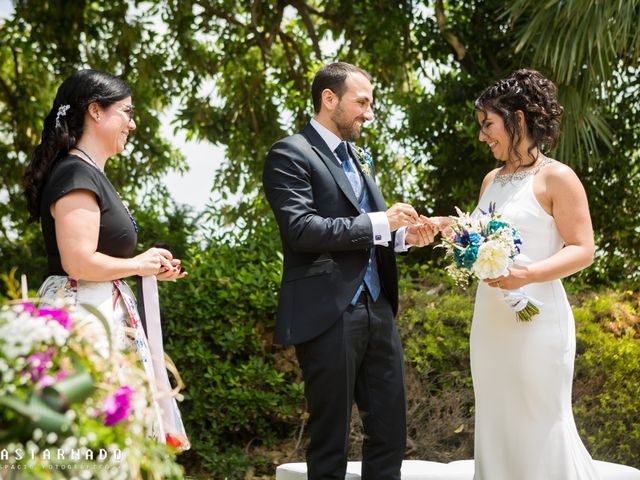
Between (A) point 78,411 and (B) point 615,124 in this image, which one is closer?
(A) point 78,411

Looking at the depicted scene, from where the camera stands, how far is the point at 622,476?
4.38m

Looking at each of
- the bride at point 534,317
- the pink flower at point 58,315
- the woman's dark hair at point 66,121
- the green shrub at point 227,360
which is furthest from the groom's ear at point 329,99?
the pink flower at point 58,315

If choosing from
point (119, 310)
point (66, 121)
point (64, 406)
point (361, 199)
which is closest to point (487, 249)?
point (361, 199)

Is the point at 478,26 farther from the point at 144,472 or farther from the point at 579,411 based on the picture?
the point at 144,472

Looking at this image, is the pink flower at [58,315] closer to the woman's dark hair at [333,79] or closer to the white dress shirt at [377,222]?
the white dress shirt at [377,222]

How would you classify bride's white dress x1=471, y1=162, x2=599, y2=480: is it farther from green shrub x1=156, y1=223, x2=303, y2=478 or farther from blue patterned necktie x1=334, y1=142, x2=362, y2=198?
green shrub x1=156, y1=223, x2=303, y2=478

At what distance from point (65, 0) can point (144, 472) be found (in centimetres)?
770

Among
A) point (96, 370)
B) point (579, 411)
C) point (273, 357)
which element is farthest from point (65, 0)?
point (96, 370)

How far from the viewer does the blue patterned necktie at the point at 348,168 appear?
4086 mm

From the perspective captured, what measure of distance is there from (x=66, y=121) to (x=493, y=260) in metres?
1.85

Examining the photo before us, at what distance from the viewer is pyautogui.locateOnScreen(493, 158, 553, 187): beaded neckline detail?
4.04 metres

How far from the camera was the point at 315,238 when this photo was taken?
3.69 m

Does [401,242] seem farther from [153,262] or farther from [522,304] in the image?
[153,262]

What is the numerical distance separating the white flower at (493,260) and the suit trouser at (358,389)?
522 mm
